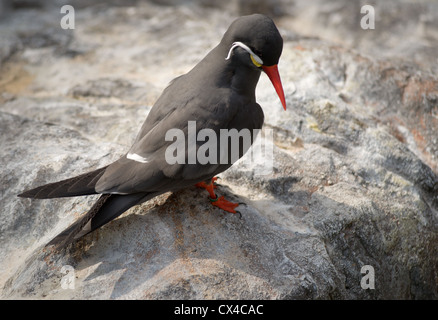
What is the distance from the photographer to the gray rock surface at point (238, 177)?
3.75 metres

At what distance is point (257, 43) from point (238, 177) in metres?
1.40

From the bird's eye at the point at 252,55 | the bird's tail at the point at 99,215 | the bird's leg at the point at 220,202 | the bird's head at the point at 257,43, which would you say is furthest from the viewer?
the bird's leg at the point at 220,202

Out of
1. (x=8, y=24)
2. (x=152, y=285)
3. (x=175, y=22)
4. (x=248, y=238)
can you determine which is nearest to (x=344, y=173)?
(x=248, y=238)

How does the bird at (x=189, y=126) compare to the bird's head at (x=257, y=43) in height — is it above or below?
below

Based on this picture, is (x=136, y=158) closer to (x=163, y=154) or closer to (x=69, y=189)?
(x=163, y=154)

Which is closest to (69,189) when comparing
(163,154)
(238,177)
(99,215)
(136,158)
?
(99,215)

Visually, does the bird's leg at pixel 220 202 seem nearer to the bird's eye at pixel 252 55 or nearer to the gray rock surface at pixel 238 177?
the gray rock surface at pixel 238 177

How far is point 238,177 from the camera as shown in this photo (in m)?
4.73

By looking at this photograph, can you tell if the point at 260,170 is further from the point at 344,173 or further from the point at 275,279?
the point at 275,279

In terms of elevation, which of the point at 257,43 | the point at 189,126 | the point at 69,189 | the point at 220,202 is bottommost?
the point at 220,202

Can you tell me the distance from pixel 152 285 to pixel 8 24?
637 cm

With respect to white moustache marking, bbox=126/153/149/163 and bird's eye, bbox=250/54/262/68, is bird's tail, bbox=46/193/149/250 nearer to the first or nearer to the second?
white moustache marking, bbox=126/153/149/163

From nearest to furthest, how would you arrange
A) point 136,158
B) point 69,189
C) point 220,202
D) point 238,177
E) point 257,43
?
point 69,189, point 257,43, point 136,158, point 220,202, point 238,177

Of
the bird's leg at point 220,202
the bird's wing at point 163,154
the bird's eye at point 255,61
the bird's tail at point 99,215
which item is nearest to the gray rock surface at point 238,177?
the bird's leg at point 220,202
